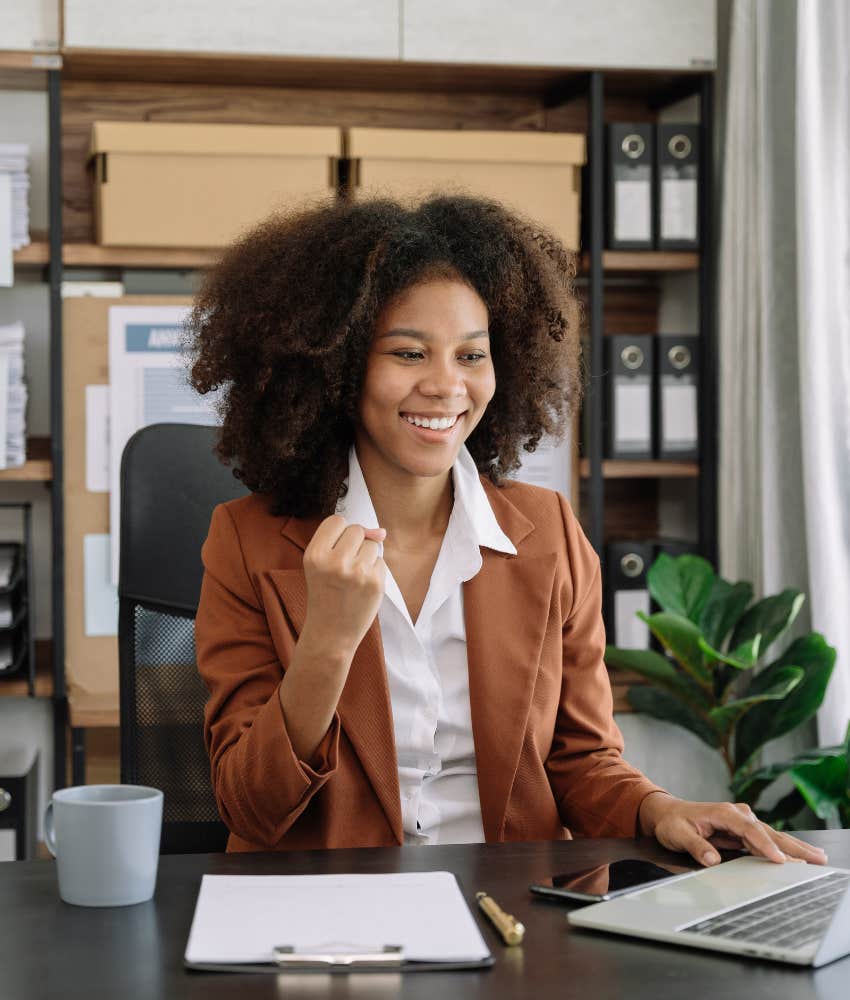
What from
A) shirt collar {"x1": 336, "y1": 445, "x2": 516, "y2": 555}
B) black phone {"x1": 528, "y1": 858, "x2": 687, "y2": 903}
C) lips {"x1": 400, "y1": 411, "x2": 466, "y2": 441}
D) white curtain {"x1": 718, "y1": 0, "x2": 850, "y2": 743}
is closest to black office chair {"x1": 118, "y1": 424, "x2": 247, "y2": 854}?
shirt collar {"x1": 336, "y1": 445, "x2": 516, "y2": 555}

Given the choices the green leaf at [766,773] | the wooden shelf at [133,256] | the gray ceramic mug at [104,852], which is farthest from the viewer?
the wooden shelf at [133,256]

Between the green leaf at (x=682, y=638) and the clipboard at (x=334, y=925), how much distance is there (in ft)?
5.34

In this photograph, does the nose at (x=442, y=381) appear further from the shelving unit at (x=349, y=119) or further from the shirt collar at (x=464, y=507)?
the shelving unit at (x=349, y=119)

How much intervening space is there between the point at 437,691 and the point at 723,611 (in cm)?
142

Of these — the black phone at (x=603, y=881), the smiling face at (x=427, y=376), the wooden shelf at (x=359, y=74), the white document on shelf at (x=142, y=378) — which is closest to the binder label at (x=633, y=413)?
the wooden shelf at (x=359, y=74)

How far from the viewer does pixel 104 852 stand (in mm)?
948

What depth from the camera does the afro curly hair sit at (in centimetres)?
146

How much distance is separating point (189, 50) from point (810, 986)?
7.83 ft

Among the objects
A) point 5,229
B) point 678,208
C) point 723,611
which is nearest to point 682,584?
point 723,611

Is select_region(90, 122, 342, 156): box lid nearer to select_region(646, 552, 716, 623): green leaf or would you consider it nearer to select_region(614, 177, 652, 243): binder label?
select_region(614, 177, 652, 243): binder label

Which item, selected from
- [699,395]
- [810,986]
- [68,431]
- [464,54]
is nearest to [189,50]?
[464,54]

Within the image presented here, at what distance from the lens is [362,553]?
3.77 feet

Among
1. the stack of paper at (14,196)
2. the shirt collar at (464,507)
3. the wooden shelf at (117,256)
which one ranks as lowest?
the shirt collar at (464,507)

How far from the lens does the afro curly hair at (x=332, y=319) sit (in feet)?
4.81
